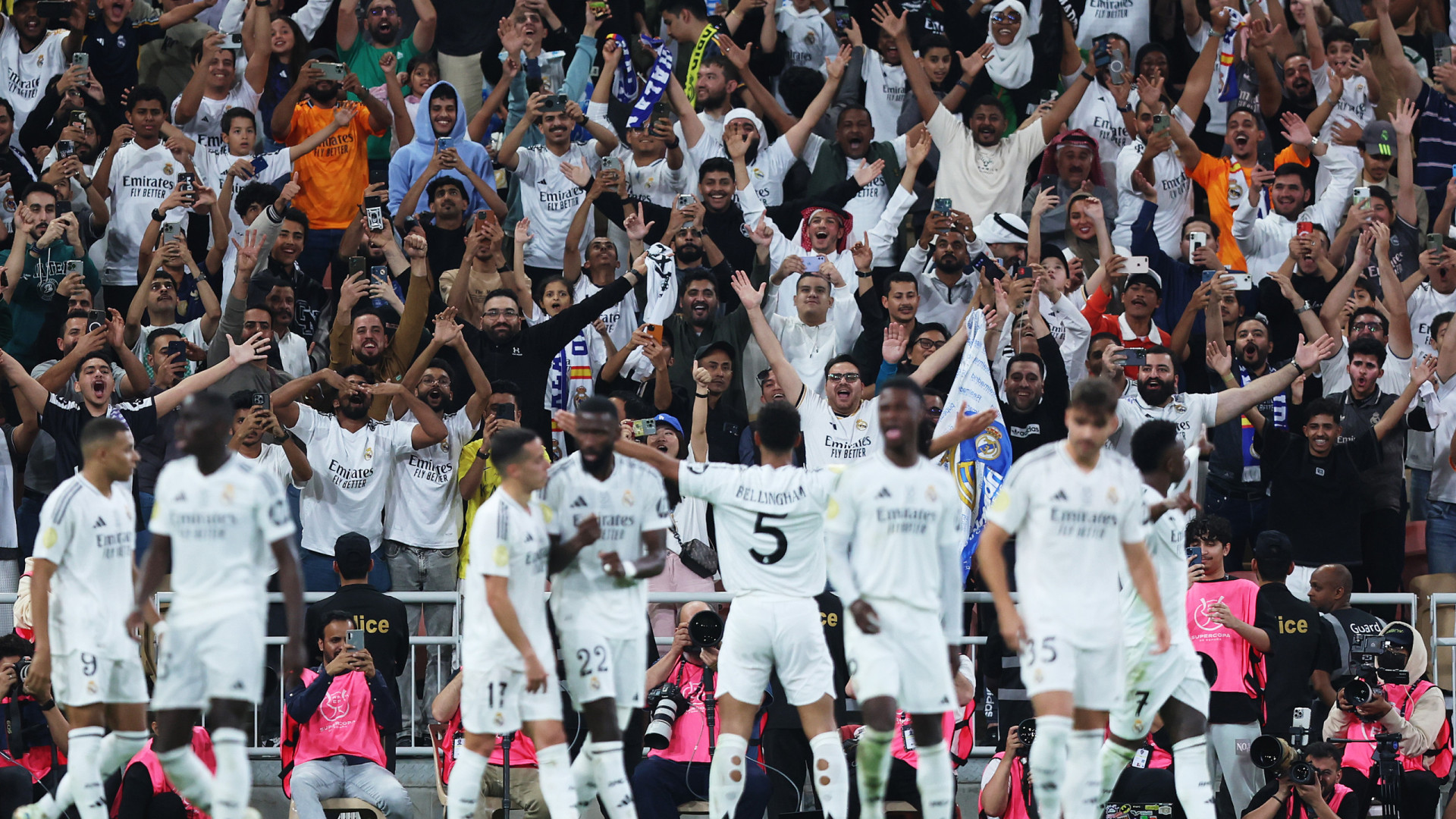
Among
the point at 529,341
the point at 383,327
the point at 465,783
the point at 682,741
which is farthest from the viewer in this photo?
the point at 529,341

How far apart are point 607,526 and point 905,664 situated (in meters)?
2.04

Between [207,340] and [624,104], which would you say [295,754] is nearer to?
[207,340]

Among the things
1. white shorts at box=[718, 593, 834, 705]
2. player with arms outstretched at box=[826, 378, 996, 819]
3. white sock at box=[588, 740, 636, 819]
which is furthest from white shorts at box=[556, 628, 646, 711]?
player with arms outstretched at box=[826, 378, 996, 819]

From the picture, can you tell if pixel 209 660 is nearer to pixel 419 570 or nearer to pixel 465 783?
pixel 465 783

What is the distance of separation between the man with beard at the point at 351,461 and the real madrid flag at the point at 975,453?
14.4ft

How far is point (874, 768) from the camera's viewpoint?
38.7ft

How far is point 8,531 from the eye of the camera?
16.4 meters

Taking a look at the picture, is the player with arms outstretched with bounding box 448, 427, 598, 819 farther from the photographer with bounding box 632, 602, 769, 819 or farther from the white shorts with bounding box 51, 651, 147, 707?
the photographer with bounding box 632, 602, 769, 819

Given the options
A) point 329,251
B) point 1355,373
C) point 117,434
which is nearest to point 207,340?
point 329,251

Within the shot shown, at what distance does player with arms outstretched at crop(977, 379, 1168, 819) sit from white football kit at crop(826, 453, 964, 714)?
396mm

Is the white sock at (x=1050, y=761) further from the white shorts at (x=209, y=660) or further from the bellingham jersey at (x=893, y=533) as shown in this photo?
the white shorts at (x=209, y=660)

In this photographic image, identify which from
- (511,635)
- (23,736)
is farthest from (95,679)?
(23,736)

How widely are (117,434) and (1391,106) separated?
1525cm

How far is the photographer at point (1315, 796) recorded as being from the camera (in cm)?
1348
